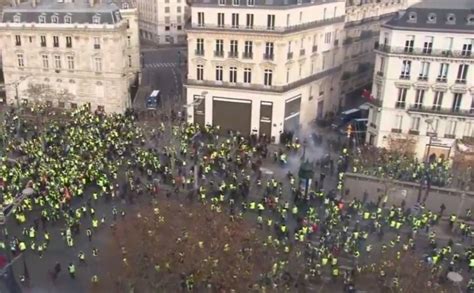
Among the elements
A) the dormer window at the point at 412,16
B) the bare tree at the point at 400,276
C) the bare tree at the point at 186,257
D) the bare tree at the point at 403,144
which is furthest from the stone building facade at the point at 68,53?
the bare tree at the point at 400,276

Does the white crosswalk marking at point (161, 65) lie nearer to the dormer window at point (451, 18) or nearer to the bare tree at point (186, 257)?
the dormer window at point (451, 18)

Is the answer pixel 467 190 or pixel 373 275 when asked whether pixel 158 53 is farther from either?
pixel 373 275

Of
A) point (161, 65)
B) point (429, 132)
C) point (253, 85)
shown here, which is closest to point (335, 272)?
point (429, 132)

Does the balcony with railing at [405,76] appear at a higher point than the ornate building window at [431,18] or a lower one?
lower

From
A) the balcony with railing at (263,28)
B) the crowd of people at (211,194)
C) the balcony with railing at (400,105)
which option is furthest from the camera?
the balcony with railing at (263,28)

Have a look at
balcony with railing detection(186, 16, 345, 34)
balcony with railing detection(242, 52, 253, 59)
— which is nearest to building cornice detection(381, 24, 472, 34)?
balcony with railing detection(186, 16, 345, 34)

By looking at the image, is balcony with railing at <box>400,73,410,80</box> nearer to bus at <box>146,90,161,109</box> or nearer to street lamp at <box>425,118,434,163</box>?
street lamp at <box>425,118,434,163</box>

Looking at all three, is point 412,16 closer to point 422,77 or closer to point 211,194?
point 422,77
